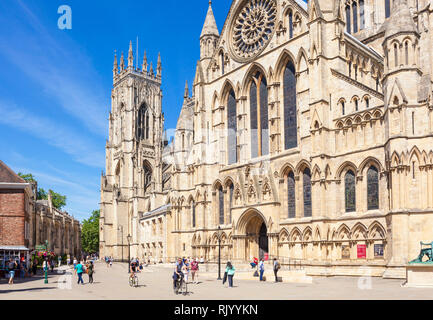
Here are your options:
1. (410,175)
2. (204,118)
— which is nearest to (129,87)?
(204,118)

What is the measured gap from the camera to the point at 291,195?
38250 mm

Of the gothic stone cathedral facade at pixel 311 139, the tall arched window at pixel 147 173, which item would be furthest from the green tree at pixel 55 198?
the gothic stone cathedral facade at pixel 311 139

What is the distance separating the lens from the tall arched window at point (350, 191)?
33531mm

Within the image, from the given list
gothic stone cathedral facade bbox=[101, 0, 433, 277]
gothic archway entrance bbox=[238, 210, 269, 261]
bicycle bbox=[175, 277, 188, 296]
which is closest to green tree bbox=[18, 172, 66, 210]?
gothic stone cathedral facade bbox=[101, 0, 433, 277]

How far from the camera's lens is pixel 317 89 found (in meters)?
35.8

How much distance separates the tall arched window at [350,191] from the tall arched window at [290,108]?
18.9 ft

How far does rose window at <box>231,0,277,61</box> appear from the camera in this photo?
140 ft

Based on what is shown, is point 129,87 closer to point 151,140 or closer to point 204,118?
point 151,140

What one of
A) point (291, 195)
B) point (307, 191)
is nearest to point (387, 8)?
point (307, 191)

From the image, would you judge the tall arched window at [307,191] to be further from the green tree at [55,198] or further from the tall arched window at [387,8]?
the green tree at [55,198]

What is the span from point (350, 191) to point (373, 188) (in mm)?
1860

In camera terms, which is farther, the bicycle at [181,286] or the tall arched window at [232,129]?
the tall arched window at [232,129]

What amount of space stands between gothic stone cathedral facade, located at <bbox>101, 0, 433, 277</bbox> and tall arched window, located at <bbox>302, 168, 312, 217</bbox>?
0.11 m

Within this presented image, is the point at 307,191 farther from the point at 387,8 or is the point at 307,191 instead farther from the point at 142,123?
the point at 142,123
